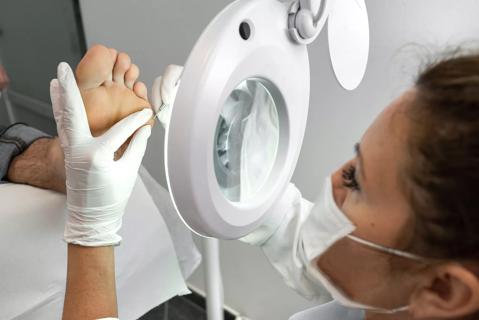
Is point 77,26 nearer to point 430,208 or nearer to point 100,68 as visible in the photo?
point 100,68

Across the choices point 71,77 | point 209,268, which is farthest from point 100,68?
point 209,268

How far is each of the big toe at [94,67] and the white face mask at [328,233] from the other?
415 mm

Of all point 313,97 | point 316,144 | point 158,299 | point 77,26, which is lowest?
point 158,299

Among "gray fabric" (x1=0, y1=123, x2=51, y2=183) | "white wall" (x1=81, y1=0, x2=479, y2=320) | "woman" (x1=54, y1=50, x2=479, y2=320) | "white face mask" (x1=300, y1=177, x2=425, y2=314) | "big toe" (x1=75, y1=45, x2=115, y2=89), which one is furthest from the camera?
"gray fabric" (x1=0, y1=123, x2=51, y2=183)

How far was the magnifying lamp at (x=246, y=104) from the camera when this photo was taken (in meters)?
0.53

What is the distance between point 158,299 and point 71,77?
2.29 feet

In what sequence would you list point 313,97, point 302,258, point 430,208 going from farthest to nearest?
1. point 313,97
2. point 302,258
3. point 430,208

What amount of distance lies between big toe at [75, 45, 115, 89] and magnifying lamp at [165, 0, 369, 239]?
249mm

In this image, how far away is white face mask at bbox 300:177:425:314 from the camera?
65cm

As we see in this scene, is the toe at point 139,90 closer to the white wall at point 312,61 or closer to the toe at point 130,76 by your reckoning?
the toe at point 130,76

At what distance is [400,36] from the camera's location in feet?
3.09

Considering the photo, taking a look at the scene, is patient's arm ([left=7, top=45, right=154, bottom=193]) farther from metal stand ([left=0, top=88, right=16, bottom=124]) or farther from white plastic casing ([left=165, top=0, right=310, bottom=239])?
metal stand ([left=0, top=88, right=16, bottom=124])

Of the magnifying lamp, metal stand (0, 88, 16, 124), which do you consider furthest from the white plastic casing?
metal stand (0, 88, 16, 124)

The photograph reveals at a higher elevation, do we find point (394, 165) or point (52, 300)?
point (394, 165)
